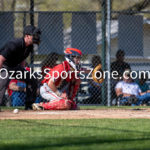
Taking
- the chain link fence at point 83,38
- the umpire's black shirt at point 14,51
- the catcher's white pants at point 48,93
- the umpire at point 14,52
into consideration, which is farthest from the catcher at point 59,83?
the chain link fence at point 83,38

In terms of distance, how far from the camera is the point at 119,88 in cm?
1262

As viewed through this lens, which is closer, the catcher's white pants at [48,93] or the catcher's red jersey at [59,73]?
the catcher's red jersey at [59,73]

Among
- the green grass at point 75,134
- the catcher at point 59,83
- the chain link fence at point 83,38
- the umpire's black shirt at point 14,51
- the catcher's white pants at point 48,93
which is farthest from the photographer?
the chain link fence at point 83,38

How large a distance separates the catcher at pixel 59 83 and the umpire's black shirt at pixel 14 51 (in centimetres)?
108

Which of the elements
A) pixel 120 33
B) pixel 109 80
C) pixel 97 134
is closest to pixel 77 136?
pixel 97 134

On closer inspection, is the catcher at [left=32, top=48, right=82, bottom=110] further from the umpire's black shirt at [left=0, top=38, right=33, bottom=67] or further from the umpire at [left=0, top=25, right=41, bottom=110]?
the umpire's black shirt at [left=0, top=38, right=33, bottom=67]

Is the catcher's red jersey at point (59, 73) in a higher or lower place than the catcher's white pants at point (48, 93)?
higher

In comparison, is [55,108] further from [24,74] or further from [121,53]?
[121,53]

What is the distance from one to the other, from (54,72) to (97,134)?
4.48 metres

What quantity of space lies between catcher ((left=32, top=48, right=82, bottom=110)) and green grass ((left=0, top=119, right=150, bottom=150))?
250 cm

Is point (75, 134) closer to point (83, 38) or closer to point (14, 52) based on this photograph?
point (14, 52)

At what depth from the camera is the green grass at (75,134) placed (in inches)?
191

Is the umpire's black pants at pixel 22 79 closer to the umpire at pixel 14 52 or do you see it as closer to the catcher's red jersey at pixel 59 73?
the umpire at pixel 14 52

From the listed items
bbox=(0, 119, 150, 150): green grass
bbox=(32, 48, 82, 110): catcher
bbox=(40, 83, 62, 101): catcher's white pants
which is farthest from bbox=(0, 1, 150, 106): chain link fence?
bbox=(0, 119, 150, 150): green grass
